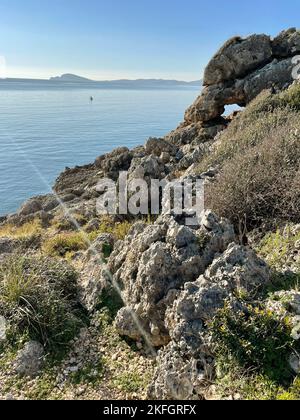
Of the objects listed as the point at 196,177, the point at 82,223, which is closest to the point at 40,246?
the point at 82,223

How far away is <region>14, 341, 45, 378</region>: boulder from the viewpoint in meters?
5.13

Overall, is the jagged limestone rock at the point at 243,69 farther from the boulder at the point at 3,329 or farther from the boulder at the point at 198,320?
the boulder at the point at 3,329

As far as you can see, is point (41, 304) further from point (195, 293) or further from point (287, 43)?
point (287, 43)

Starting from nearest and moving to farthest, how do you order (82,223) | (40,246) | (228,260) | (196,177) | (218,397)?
1. (218,397)
2. (228,260)
3. (196,177)
4. (40,246)
5. (82,223)

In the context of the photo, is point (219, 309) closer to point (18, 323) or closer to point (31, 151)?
point (18, 323)

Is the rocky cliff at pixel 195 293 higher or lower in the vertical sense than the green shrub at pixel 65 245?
higher

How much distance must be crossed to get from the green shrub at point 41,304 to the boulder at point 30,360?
0.51ft

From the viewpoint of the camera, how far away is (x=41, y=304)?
5965 millimetres

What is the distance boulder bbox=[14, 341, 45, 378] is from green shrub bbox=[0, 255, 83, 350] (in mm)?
156

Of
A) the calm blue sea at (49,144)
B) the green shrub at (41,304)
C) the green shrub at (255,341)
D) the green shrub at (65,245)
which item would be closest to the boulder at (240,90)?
the green shrub at (65,245)

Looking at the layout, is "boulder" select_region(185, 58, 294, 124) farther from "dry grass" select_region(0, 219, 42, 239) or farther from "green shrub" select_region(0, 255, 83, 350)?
"green shrub" select_region(0, 255, 83, 350)

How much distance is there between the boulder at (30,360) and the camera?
5.13m

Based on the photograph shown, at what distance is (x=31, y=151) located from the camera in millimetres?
37438

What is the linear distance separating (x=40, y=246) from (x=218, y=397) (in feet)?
27.4
